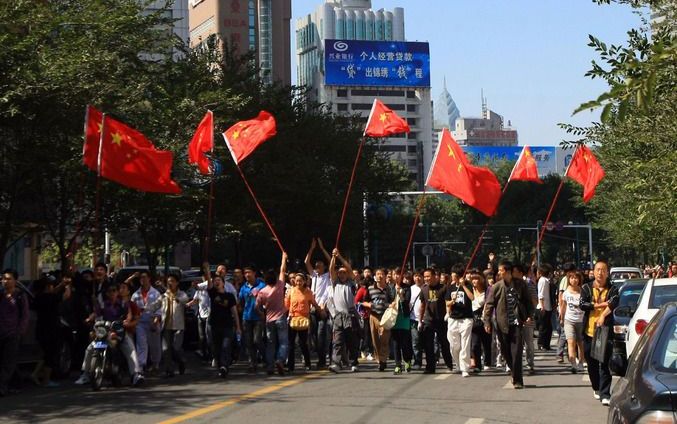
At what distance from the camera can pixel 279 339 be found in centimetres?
1867

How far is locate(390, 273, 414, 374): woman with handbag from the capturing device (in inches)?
737

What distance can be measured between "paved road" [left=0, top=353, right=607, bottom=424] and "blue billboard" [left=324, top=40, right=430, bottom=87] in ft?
472

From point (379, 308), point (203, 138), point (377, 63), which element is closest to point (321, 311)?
point (379, 308)

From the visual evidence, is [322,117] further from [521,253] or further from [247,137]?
[521,253]

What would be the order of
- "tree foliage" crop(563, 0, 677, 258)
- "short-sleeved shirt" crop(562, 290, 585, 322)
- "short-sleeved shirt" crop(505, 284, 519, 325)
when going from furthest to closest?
"short-sleeved shirt" crop(562, 290, 585, 322) → "short-sleeved shirt" crop(505, 284, 519, 325) → "tree foliage" crop(563, 0, 677, 258)

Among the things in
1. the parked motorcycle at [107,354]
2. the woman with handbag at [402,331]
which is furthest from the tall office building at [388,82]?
the parked motorcycle at [107,354]

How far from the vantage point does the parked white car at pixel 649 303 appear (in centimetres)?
1396

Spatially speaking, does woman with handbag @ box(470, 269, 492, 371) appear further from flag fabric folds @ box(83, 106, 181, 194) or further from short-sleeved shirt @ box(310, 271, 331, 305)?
flag fabric folds @ box(83, 106, 181, 194)

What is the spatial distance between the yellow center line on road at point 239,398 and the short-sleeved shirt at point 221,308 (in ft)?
5.14

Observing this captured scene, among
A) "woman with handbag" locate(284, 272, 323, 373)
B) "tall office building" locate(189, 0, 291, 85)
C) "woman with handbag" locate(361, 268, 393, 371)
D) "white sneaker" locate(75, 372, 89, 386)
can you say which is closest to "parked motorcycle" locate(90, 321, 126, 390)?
"white sneaker" locate(75, 372, 89, 386)

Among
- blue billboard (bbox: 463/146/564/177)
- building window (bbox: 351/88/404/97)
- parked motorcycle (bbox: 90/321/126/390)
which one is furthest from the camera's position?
building window (bbox: 351/88/404/97)

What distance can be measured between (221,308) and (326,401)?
188 inches

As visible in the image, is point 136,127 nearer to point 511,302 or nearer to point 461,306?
point 461,306

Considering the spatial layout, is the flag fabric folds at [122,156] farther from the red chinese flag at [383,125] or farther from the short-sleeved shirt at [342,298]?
the red chinese flag at [383,125]
